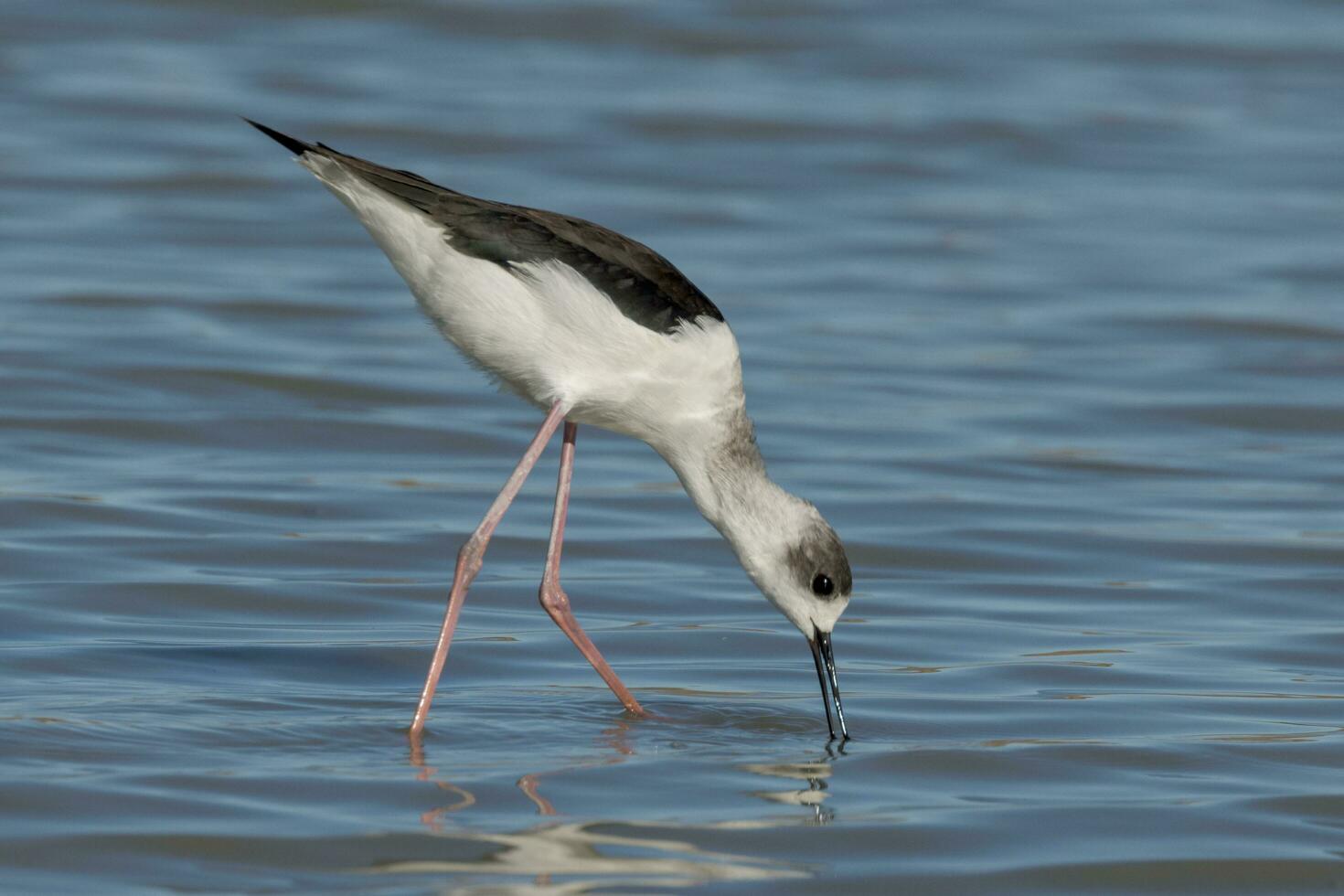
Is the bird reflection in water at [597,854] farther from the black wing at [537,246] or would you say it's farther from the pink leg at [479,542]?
the black wing at [537,246]

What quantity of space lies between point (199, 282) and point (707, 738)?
7.87 metres

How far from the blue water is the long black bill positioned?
0.12 m

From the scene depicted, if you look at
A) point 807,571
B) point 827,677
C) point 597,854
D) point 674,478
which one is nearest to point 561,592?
point 807,571

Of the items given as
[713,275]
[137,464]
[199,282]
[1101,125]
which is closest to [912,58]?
[1101,125]

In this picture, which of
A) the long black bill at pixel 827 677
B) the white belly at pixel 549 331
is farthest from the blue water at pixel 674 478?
the white belly at pixel 549 331

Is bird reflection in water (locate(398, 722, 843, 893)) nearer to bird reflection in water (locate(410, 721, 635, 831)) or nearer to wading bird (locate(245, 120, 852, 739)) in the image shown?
bird reflection in water (locate(410, 721, 635, 831))

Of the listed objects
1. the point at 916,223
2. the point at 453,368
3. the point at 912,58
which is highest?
the point at 912,58

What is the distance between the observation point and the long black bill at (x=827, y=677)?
22.6ft

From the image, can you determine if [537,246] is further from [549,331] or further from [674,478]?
[674,478]

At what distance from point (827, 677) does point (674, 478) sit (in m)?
3.52

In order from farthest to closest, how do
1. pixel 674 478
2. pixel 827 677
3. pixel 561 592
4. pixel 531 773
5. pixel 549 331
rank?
1. pixel 674 478
2. pixel 561 592
3. pixel 827 677
4. pixel 549 331
5. pixel 531 773

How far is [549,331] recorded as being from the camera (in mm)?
7082

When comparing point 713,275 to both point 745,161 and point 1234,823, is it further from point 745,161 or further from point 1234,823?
point 1234,823

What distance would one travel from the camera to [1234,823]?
597 cm
